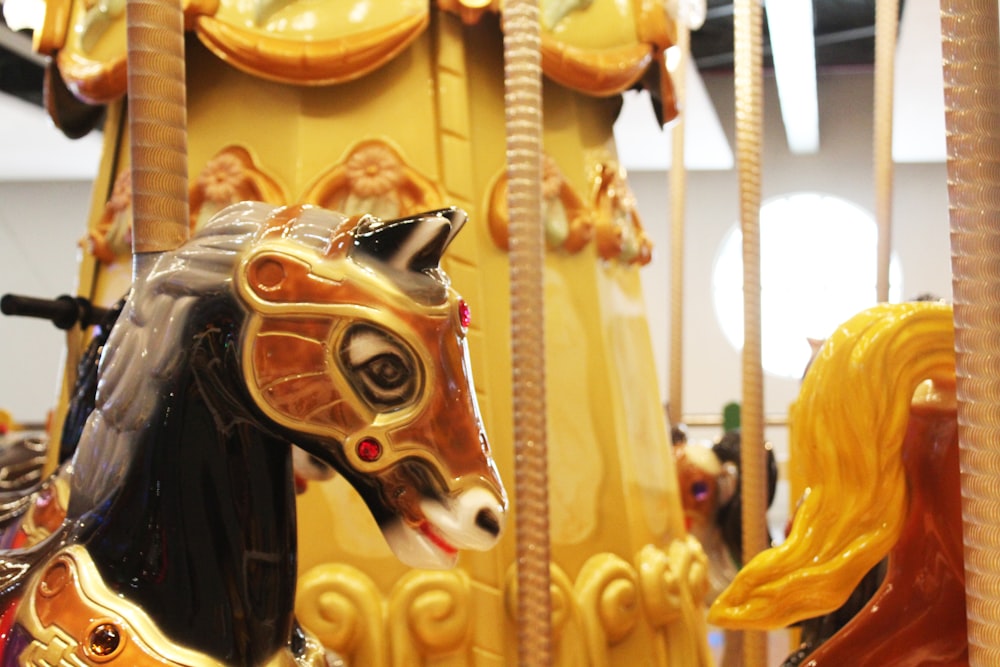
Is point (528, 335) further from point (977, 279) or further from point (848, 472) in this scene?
point (977, 279)

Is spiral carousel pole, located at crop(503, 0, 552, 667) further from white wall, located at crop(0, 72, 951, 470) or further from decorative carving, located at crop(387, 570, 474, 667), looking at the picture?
white wall, located at crop(0, 72, 951, 470)

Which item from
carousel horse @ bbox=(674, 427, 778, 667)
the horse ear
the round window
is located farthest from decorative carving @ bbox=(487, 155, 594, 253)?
the round window

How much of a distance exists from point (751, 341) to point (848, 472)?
17.7 inches

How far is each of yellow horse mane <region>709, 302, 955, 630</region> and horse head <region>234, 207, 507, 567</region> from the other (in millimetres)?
294

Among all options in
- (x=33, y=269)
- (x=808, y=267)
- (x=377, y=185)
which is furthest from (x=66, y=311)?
(x=33, y=269)

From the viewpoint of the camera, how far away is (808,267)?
757cm

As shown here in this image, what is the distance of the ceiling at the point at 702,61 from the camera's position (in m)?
5.48

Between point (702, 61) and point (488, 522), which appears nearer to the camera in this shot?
point (488, 522)

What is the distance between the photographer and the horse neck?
737 millimetres

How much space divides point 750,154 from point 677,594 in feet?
1.93

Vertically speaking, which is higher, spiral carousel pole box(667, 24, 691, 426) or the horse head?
spiral carousel pole box(667, 24, 691, 426)

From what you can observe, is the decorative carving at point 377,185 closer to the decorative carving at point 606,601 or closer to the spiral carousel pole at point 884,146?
the decorative carving at point 606,601

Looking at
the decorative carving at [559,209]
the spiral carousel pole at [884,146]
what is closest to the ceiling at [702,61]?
the spiral carousel pole at [884,146]

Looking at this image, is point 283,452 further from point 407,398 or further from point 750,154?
point 750,154
